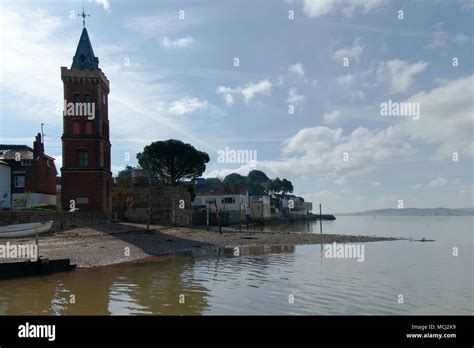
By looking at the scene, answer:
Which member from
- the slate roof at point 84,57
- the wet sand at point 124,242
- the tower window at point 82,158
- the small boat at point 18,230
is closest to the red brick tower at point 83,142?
the tower window at point 82,158

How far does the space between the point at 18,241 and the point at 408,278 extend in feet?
84.6

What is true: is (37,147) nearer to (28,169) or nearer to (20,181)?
(28,169)

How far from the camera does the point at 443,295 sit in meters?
19.9

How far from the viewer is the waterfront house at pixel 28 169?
1996 inches

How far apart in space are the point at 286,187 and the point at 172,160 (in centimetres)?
10208

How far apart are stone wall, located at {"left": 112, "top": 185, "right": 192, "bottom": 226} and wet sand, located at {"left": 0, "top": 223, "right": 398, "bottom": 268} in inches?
331

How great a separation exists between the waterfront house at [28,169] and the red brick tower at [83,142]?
649cm

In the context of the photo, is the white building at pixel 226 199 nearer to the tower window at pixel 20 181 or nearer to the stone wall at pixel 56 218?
the tower window at pixel 20 181

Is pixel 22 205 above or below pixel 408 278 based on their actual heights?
above

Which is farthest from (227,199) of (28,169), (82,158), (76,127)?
(76,127)

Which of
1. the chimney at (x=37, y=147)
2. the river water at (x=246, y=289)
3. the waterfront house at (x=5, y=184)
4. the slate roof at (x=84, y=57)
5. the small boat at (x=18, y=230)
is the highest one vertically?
the slate roof at (x=84, y=57)
